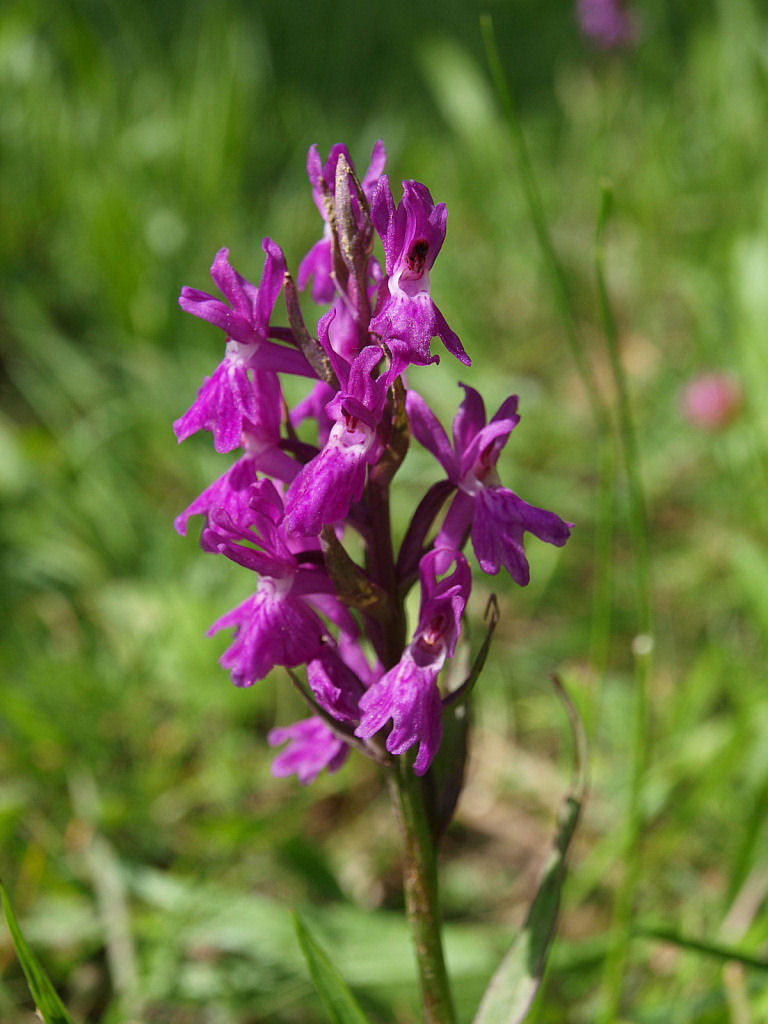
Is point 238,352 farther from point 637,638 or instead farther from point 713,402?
point 713,402

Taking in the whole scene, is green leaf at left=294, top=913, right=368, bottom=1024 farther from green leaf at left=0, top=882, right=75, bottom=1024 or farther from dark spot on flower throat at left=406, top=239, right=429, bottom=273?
dark spot on flower throat at left=406, top=239, right=429, bottom=273

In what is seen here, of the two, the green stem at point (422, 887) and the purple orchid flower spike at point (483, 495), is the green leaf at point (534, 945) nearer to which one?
the green stem at point (422, 887)

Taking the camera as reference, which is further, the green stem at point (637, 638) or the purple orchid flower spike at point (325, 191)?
the green stem at point (637, 638)

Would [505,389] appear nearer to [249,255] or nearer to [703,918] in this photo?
[249,255]

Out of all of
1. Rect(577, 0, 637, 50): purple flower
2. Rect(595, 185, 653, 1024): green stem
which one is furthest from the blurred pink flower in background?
Rect(577, 0, 637, 50): purple flower

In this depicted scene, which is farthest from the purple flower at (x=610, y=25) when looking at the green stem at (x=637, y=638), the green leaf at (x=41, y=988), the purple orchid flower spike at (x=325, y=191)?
the green leaf at (x=41, y=988)

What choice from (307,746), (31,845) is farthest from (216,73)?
(307,746)

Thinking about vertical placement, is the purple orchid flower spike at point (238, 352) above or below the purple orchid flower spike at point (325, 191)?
below
